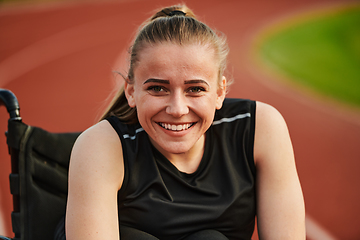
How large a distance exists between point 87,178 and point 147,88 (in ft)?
1.38

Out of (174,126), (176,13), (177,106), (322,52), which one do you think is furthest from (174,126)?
(322,52)

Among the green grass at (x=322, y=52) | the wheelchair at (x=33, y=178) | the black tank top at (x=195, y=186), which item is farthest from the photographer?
the green grass at (x=322, y=52)

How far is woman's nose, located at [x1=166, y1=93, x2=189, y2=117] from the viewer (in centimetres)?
149

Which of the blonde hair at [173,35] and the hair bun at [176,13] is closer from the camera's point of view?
the blonde hair at [173,35]

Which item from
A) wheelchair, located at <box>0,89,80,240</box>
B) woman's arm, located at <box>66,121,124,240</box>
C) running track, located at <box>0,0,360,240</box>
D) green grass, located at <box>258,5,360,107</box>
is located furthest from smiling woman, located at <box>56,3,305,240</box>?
green grass, located at <box>258,5,360,107</box>

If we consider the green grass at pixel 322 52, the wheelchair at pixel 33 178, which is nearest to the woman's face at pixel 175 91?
the wheelchair at pixel 33 178

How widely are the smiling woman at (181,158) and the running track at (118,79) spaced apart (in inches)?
22.3

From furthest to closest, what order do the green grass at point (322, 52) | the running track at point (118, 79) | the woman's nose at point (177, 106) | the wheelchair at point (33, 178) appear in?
the green grass at point (322, 52) → the running track at point (118, 79) → the wheelchair at point (33, 178) → the woman's nose at point (177, 106)

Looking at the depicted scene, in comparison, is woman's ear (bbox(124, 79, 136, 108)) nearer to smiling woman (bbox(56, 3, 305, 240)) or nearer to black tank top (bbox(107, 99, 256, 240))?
smiling woman (bbox(56, 3, 305, 240))

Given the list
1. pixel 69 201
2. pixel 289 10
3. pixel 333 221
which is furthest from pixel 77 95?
pixel 289 10

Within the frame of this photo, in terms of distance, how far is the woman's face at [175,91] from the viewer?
149 centimetres

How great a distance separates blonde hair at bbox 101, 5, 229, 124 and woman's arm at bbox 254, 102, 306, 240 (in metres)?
0.34

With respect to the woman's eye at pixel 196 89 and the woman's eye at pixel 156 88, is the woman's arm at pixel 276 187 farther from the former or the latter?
the woman's eye at pixel 156 88

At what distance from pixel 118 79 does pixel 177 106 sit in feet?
14.5
